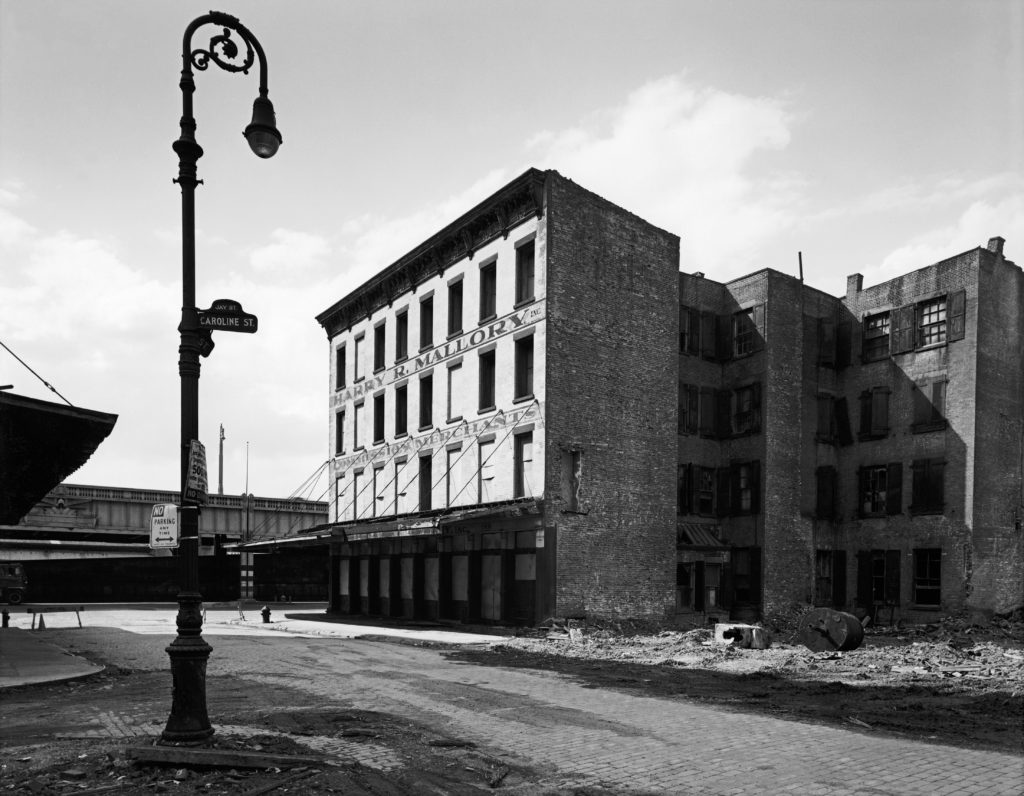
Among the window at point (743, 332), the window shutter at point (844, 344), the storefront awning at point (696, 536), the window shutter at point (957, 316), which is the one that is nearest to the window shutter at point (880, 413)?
the window shutter at point (844, 344)

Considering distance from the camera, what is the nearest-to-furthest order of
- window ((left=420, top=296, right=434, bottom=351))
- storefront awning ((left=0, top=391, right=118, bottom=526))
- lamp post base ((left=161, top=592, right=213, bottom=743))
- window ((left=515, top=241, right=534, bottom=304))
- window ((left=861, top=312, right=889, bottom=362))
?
lamp post base ((left=161, top=592, right=213, bottom=743))
storefront awning ((left=0, top=391, right=118, bottom=526))
window ((left=515, top=241, right=534, bottom=304))
window ((left=861, top=312, right=889, bottom=362))
window ((left=420, top=296, right=434, bottom=351))

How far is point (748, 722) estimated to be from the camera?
11.4 m

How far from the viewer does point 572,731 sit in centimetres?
1055

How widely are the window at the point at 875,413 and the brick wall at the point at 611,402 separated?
859cm

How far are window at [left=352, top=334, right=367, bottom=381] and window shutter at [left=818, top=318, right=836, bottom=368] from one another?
64.2ft

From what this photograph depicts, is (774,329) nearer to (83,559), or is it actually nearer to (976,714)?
(976,714)

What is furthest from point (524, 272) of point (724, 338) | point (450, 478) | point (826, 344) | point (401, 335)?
point (826, 344)

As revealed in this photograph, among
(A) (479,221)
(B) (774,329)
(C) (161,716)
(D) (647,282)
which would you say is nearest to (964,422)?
(B) (774,329)

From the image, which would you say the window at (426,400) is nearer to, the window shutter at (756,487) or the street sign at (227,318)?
the window shutter at (756,487)

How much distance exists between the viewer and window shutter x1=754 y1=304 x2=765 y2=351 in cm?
3288

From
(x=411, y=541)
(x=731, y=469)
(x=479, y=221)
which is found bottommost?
(x=411, y=541)

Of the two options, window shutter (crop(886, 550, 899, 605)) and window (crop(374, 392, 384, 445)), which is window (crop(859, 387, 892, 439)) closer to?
window shutter (crop(886, 550, 899, 605))

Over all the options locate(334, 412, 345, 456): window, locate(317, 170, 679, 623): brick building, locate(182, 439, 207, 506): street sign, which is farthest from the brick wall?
locate(182, 439, 207, 506): street sign

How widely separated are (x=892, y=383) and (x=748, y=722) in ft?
82.3
